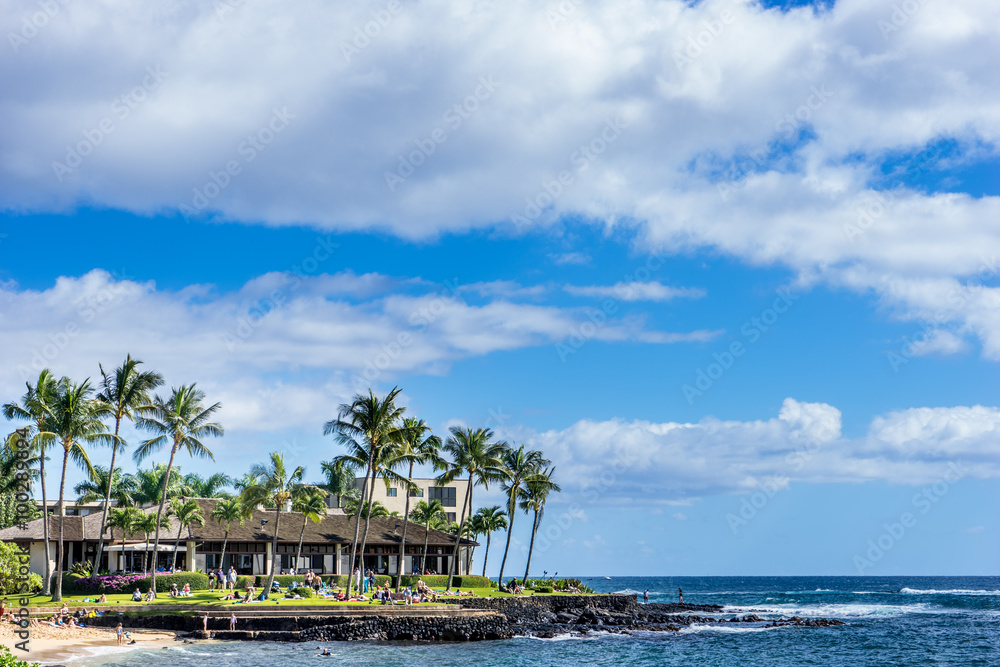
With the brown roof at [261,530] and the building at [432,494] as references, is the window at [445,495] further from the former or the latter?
the brown roof at [261,530]

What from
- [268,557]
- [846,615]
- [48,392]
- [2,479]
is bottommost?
[846,615]

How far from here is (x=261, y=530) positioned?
2744 inches

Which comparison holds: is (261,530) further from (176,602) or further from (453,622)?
(453,622)

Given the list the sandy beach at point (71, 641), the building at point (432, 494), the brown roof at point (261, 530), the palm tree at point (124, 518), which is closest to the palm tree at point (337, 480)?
the building at point (432, 494)

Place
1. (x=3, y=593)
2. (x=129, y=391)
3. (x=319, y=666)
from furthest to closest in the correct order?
1. (x=129, y=391)
2. (x=3, y=593)
3. (x=319, y=666)

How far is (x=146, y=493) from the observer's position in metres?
95.5

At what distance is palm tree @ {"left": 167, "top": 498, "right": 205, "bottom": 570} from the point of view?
2511 inches

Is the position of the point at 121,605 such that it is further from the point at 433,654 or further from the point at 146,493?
the point at 146,493

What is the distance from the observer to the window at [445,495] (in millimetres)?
104562

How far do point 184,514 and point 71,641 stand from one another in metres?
22.8

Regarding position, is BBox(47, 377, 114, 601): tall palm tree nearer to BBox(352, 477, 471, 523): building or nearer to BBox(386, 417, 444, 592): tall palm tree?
BBox(386, 417, 444, 592): tall palm tree

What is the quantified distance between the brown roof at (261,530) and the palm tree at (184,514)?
0.56 m

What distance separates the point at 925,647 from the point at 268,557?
45719 millimetres

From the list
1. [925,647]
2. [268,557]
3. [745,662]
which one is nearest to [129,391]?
[268,557]
